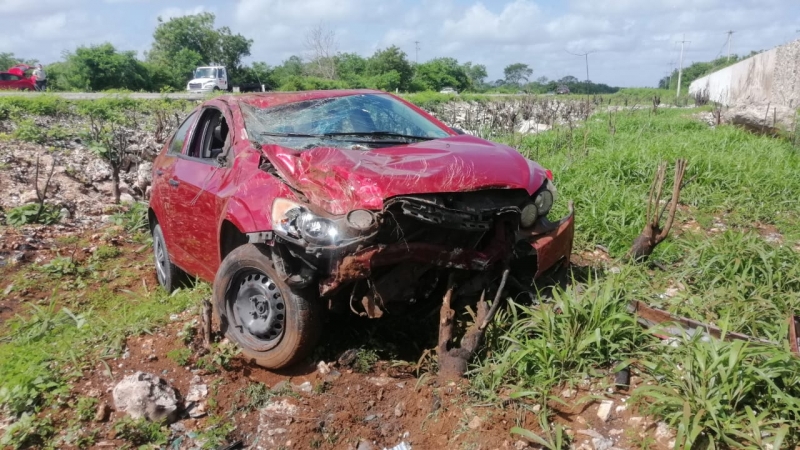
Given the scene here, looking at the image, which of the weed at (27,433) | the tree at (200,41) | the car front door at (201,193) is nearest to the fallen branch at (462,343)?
the car front door at (201,193)

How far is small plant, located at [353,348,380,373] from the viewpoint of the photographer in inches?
134

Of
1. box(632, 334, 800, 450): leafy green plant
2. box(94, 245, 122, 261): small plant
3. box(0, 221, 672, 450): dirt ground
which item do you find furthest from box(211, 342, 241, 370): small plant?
box(94, 245, 122, 261): small plant

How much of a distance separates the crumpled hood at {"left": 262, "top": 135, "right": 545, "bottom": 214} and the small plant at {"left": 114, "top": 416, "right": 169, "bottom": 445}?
1.40 meters

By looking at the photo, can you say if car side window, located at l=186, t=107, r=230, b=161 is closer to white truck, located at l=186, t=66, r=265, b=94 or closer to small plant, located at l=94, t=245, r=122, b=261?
small plant, located at l=94, t=245, r=122, b=261

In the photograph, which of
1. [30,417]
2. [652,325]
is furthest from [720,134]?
[30,417]

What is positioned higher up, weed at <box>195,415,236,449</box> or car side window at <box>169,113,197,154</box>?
car side window at <box>169,113,197,154</box>

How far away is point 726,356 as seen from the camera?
2.58 meters

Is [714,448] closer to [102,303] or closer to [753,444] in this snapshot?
[753,444]

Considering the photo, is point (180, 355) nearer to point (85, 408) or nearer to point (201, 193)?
point (85, 408)

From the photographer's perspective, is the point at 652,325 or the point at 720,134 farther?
the point at 720,134

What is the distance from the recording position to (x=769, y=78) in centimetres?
1567

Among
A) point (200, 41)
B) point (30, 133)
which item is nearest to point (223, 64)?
point (200, 41)

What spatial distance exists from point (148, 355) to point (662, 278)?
12.1 feet

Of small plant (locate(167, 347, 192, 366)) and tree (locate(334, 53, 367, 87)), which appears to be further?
tree (locate(334, 53, 367, 87))
